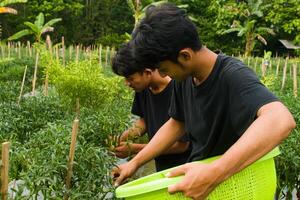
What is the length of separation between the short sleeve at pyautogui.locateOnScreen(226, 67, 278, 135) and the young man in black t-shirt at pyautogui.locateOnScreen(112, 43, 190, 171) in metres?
0.84

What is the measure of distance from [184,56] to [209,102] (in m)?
0.23

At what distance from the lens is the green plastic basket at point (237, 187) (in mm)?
1281

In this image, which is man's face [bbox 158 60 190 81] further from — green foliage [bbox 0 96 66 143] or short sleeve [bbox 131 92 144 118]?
green foliage [bbox 0 96 66 143]

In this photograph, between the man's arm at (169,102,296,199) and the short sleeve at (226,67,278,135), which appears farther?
the short sleeve at (226,67,278,135)

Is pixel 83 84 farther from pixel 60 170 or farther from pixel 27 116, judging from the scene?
pixel 60 170

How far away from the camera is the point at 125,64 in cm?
233

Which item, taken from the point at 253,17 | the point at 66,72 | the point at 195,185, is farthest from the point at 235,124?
the point at 253,17

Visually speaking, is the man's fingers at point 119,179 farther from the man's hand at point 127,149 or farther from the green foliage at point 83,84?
the green foliage at point 83,84

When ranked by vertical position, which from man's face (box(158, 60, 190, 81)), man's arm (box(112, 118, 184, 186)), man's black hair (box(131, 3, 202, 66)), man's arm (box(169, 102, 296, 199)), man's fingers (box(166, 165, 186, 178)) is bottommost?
man's arm (box(112, 118, 184, 186))

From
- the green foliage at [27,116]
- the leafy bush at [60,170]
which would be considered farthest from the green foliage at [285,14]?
the leafy bush at [60,170]

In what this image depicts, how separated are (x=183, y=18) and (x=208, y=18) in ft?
77.7

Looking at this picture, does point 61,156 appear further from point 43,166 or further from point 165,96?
point 165,96

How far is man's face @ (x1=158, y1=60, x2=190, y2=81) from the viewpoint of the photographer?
1456 millimetres

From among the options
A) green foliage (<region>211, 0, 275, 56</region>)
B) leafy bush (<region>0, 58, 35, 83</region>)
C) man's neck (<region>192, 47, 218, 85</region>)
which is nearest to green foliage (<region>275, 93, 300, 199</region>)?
man's neck (<region>192, 47, 218, 85</region>)
